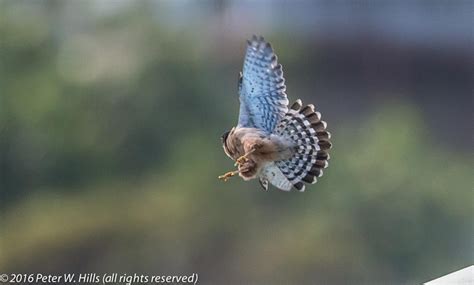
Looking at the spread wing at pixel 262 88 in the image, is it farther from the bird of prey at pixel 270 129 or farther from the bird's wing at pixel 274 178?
the bird's wing at pixel 274 178

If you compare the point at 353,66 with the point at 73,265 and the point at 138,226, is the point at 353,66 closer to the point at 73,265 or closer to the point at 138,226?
the point at 138,226

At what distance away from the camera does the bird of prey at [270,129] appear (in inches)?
70.6

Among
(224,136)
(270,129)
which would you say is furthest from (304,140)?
(224,136)

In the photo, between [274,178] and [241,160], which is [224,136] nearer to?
[241,160]

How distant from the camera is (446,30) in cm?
180

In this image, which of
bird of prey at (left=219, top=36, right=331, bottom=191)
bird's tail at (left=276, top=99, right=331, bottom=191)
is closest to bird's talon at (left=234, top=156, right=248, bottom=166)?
bird of prey at (left=219, top=36, right=331, bottom=191)

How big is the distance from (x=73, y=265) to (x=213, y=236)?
1.49ft

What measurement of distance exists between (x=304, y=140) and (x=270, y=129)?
11 centimetres

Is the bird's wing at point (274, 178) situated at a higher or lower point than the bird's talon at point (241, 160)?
lower

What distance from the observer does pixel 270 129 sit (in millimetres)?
1797

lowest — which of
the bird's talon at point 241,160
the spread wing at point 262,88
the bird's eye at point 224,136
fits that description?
the bird's talon at point 241,160

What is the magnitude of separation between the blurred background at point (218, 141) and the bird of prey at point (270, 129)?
0.03 metres

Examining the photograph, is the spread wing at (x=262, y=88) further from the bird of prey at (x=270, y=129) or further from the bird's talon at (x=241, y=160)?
the bird's talon at (x=241, y=160)

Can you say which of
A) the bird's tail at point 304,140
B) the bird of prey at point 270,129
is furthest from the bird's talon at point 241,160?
the bird's tail at point 304,140
